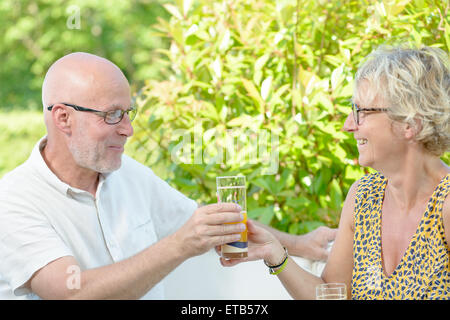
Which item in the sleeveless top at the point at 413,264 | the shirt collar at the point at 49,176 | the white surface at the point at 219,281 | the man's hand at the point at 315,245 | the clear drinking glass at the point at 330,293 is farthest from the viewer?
the white surface at the point at 219,281

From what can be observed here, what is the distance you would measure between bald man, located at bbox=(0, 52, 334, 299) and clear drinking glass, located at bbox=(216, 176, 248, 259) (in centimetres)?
4

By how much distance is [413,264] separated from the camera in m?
1.72

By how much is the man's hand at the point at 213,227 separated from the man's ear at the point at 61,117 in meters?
0.66

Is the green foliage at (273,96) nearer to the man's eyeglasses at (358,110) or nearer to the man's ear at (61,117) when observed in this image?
the man's eyeglasses at (358,110)

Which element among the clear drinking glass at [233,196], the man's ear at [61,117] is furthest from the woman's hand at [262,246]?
the man's ear at [61,117]

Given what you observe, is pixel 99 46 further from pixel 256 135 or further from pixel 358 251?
pixel 358 251

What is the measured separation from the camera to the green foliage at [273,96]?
253 centimetres

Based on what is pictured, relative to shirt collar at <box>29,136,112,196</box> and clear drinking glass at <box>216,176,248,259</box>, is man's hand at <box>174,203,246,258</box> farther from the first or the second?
shirt collar at <box>29,136,112,196</box>

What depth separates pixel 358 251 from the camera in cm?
186

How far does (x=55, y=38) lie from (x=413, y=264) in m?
9.76

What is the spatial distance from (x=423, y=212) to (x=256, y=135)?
1023mm

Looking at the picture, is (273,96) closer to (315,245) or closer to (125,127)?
(315,245)

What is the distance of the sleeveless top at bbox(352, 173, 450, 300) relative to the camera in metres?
1.68
